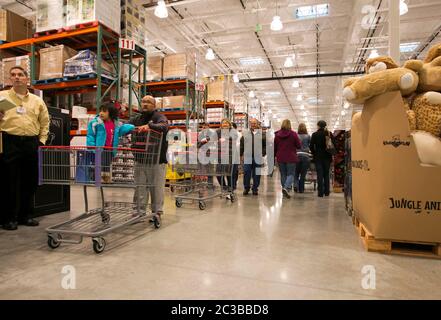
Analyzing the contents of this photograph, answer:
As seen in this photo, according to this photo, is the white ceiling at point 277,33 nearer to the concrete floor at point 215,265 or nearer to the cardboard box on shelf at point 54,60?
the cardboard box on shelf at point 54,60

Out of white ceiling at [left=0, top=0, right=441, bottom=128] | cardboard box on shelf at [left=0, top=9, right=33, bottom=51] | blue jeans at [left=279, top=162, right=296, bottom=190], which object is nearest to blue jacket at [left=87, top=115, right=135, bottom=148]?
blue jeans at [left=279, top=162, right=296, bottom=190]

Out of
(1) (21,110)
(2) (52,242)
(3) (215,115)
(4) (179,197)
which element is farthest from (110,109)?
(3) (215,115)

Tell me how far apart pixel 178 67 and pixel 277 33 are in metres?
5.07

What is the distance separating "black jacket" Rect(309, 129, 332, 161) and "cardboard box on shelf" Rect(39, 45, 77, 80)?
4.98m

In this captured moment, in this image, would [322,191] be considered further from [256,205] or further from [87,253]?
[87,253]

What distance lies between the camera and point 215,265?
85.0 inches

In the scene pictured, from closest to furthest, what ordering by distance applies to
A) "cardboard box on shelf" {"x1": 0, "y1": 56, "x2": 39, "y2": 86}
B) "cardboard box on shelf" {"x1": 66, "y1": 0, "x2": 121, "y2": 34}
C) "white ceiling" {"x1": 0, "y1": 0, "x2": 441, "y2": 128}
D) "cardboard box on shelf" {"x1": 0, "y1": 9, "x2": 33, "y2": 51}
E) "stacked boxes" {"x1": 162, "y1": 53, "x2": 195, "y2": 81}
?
1. "cardboard box on shelf" {"x1": 66, "y1": 0, "x2": 121, "y2": 34}
2. "cardboard box on shelf" {"x1": 0, "y1": 56, "x2": 39, "y2": 86}
3. "cardboard box on shelf" {"x1": 0, "y1": 9, "x2": 33, "y2": 51}
4. "stacked boxes" {"x1": 162, "y1": 53, "x2": 195, "y2": 81}
5. "white ceiling" {"x1": 0, "y1": 0, "x2": 441, "y2": 128}

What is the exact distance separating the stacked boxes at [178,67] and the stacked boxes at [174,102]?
0.53 metres

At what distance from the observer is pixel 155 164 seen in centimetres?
344

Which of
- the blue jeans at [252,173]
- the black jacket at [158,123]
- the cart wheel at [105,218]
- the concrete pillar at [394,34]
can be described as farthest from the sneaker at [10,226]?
the concrete pillar at [394,34]

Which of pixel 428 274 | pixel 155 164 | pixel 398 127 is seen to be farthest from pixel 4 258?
pixel 398 127

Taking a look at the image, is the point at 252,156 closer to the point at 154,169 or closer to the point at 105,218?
the point at 154,169

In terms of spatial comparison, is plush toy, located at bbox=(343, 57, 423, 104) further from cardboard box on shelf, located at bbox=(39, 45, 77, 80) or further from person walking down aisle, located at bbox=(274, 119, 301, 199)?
cardboard box on shelf, located at bbox=(39, 45, 77, 80)

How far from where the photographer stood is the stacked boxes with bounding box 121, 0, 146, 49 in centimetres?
577
